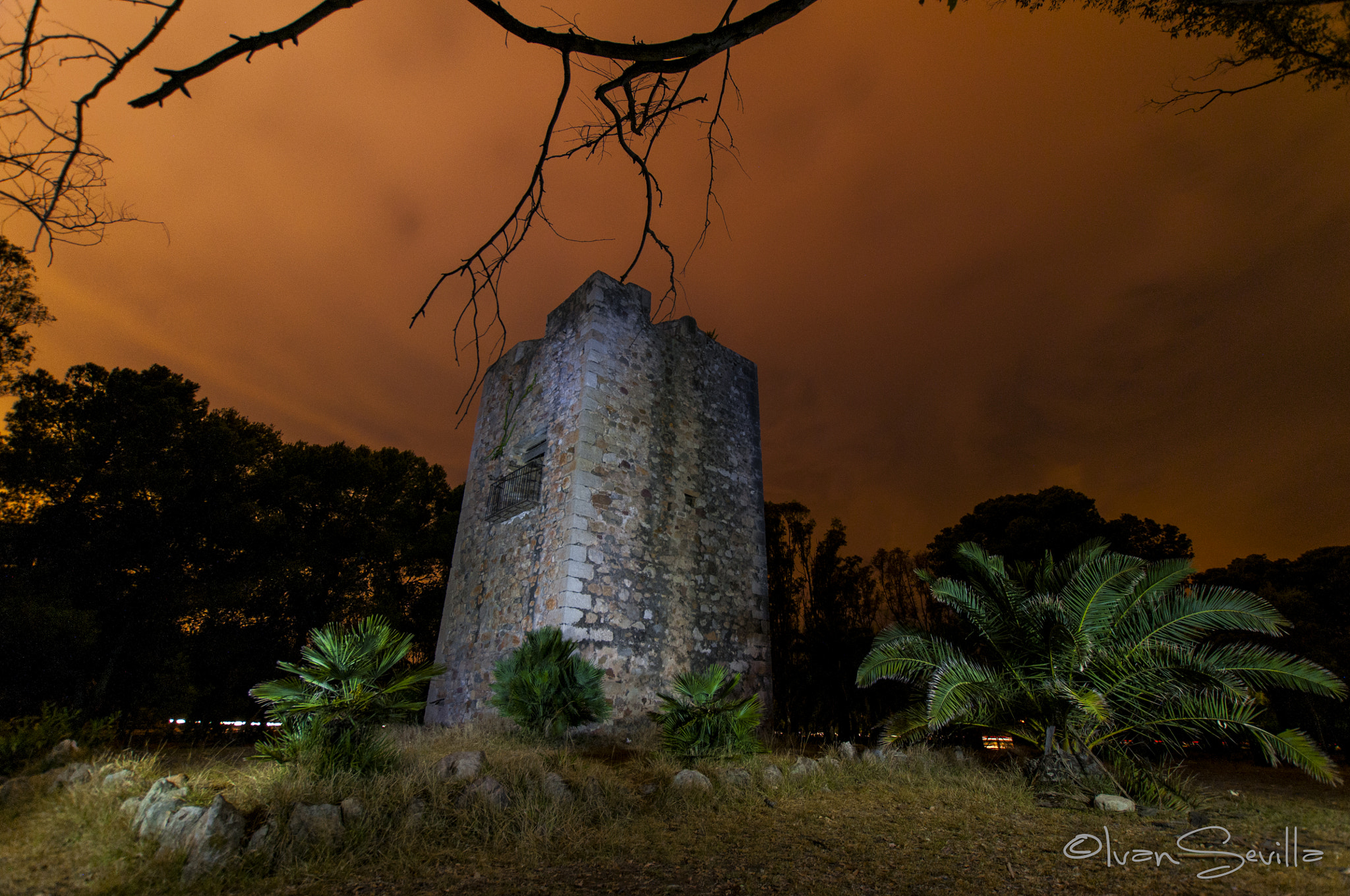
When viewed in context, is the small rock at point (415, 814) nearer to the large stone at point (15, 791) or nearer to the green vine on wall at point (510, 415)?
the large stone at point (15, 791)

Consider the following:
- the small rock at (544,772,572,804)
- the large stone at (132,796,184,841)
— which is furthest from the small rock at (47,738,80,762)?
Answer: the small rock at (544,772,572,804)

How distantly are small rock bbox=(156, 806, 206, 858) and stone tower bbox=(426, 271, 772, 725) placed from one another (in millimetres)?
4159

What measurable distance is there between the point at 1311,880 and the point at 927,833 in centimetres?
207

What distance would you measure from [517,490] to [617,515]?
78.8 inches

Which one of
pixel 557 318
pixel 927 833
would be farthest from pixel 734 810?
pixel 557 318

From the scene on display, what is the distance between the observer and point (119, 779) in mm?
4645

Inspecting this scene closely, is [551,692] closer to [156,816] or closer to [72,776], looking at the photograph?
[156,816]

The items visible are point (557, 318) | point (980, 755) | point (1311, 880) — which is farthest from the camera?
point (557, 318)

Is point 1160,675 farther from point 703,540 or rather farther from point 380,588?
point 380,588

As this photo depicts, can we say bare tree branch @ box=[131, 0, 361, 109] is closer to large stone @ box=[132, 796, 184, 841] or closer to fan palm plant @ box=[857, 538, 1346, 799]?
large stone @ box=[132, 796, 184, 841]

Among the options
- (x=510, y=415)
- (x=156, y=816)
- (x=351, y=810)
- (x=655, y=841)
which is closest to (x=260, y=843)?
(x=351, y=810)

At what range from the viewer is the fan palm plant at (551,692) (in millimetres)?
6340

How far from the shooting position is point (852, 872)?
3412 millimetres

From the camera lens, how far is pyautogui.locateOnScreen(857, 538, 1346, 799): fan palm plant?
17.7 ft
